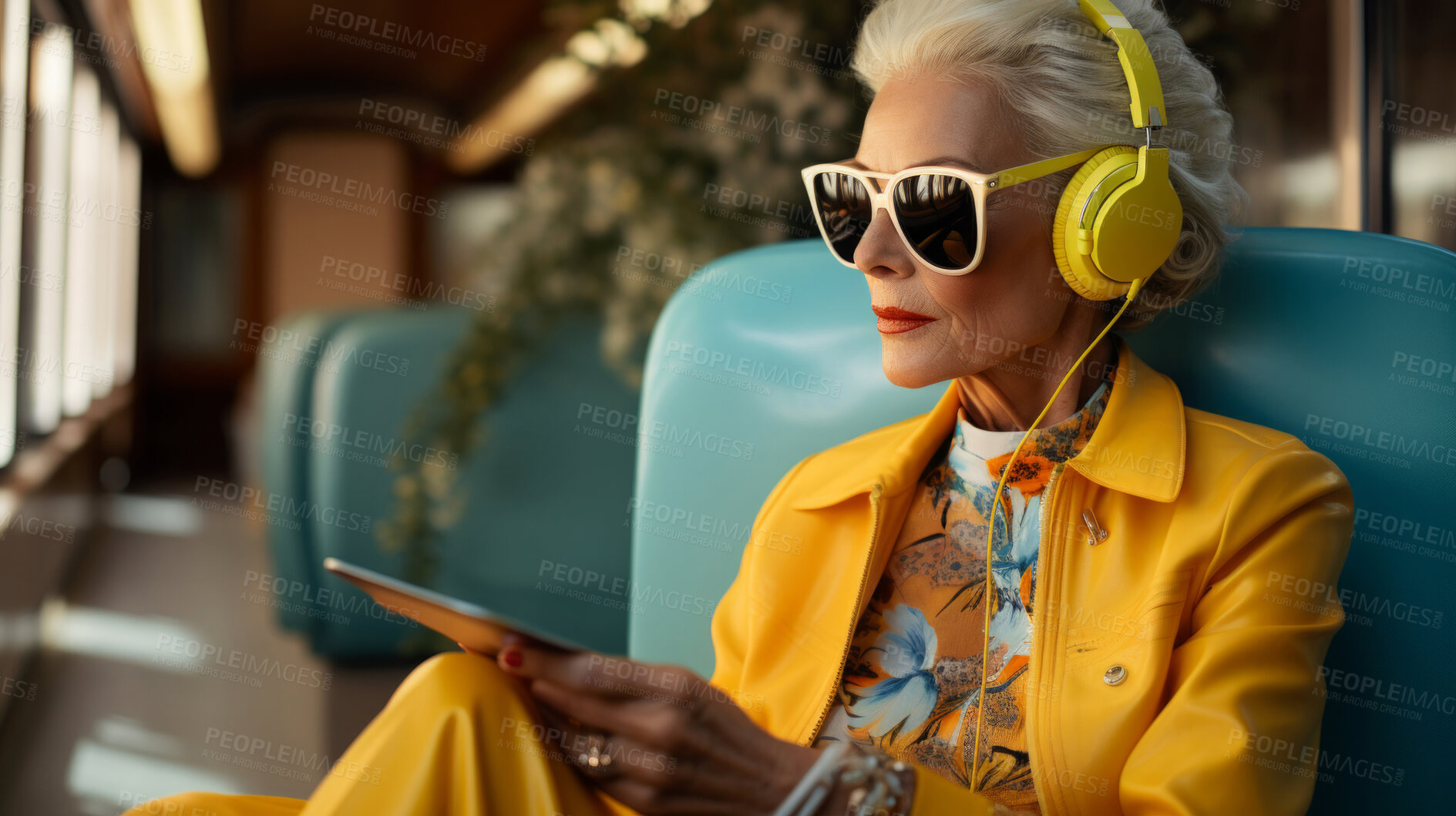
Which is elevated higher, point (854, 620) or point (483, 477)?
point (854, 620)

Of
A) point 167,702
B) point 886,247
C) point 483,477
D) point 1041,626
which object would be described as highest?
point 886,247

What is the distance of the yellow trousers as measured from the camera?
0.87m

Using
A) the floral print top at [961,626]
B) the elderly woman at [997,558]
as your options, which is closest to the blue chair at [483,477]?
the elderly woman at [997,558]

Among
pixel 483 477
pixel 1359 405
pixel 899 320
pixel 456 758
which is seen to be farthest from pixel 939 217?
pixel 483 477

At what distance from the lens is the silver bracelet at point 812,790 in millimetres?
836

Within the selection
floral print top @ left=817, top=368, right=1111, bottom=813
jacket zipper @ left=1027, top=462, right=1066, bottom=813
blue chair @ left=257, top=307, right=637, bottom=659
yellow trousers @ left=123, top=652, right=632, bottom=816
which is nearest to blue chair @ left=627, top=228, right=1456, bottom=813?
floral print top @ left=817, top=368, right=1111, bottom=813

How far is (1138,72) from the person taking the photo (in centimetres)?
102

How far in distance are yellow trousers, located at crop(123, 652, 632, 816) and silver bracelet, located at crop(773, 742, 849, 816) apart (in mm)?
200

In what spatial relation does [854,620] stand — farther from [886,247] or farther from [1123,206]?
[1123,206]

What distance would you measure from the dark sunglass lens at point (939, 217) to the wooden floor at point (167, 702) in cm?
204

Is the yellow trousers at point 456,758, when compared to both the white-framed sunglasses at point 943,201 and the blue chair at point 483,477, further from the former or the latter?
the blue chair at point 483,477

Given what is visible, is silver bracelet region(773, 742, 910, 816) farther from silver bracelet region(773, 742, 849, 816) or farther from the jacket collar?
the jacket collar

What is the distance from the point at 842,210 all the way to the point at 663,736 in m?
0.61

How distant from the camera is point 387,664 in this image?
10.4ft
